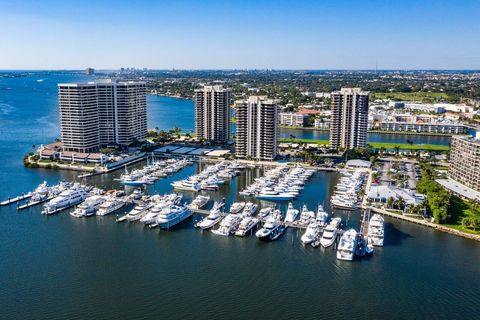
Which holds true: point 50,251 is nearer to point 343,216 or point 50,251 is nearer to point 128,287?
point 128,287

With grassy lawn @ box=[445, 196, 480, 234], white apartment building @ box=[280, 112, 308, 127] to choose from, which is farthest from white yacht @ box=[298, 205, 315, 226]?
white apartment building @ box=[280, 112, 308, 127]

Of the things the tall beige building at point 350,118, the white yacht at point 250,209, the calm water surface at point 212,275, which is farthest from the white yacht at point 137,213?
the tall beige building at point 350,118

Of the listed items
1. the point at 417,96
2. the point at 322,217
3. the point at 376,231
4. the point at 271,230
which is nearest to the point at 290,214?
the point at 322,217

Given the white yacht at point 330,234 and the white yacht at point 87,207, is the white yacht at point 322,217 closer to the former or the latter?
the white yacht at point 330,234

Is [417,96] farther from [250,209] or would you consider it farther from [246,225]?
[246,225]

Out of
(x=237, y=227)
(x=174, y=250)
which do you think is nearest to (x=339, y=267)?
(x=237, y=227)

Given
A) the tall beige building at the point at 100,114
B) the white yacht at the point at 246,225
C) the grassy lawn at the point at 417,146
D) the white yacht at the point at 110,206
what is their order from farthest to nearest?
the grassy lawn at the point at 417,146, the tall beige building at the point at 100,114, the white yacht at the point at 110,206, the white yacht at the point at 246,225
